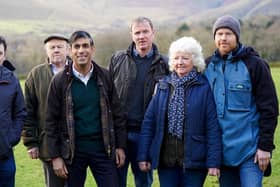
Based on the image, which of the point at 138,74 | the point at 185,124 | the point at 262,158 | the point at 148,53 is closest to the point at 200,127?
the point at 185,124

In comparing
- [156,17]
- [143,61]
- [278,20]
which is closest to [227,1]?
[156,17]

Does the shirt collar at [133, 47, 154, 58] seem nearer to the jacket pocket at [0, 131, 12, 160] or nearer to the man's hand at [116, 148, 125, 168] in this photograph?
the man's hand at [116, 148, 125, 168]

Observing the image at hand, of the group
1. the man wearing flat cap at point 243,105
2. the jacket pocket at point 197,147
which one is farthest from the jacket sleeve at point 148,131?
the man wearing flat cap at point 243,105

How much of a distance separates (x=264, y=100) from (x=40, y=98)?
2343mm

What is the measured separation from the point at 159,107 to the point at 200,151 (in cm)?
57

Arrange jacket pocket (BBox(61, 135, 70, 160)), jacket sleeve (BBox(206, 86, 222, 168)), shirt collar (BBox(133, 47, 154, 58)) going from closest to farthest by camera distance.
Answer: jacket sleeve (BBox(206, 86, 222, 168)), jacket pocket (BBox(61, 135, 70, 160)), shirt collar (BBox(133, 47, 154, 58))

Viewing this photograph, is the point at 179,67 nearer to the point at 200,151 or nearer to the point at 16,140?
the point at 200,151

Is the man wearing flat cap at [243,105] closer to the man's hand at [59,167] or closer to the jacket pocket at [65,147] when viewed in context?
the jacket pocket at [65,147]

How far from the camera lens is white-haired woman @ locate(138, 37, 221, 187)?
4336 mm

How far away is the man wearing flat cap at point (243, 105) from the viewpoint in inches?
166

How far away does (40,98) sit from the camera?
500cm

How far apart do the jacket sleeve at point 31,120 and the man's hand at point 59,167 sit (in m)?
0.54

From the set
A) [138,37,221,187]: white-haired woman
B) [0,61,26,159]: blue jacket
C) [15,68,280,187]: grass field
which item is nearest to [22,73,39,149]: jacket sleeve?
[0,61,26,159]: blue jacket

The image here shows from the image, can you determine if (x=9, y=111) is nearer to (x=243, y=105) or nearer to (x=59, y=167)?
(x=59, y=167)
